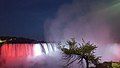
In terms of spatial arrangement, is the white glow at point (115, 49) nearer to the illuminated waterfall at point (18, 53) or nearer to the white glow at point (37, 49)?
the illuminated waterfall at point (18, 53)

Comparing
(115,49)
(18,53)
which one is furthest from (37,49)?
(115,49)

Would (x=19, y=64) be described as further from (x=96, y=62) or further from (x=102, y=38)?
(x=96, y=62)

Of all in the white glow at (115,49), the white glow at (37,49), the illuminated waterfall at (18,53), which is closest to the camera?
the white glow at (115,49)

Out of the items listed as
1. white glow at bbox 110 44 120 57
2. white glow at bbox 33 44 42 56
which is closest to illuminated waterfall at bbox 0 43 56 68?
white glow at bbox 33 44 42 56

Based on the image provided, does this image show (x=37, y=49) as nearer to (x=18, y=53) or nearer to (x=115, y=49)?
(x=18, y=53)

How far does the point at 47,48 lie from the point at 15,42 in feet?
19.8

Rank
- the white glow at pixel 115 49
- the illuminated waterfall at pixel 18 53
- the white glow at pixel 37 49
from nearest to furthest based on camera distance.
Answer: the white glow at pixel 115 49, the illuminated waterfall at pixel 18 53, the white glow at pixel 37 49

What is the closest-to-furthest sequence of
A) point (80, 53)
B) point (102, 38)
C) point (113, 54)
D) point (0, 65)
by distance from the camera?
point (80, 53)
point (113, 54)
point (102, 38)
point (0, 65)

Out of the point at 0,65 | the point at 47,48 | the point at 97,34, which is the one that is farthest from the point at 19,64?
→ the point at 97,34

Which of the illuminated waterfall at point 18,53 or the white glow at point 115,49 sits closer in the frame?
the white glow at point 115,49

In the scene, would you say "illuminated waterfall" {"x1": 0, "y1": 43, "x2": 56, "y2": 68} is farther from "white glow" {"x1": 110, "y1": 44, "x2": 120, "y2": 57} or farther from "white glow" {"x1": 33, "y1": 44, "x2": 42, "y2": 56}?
"white glow" {"x1": 110, "y1": 44, "x2": 120, "y2": 57}

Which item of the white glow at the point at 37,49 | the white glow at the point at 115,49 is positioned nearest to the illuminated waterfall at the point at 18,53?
the white glow at the point at 37,49

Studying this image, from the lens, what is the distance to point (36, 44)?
47.8 m

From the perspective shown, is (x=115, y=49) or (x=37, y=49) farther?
(x=37, y=49)
